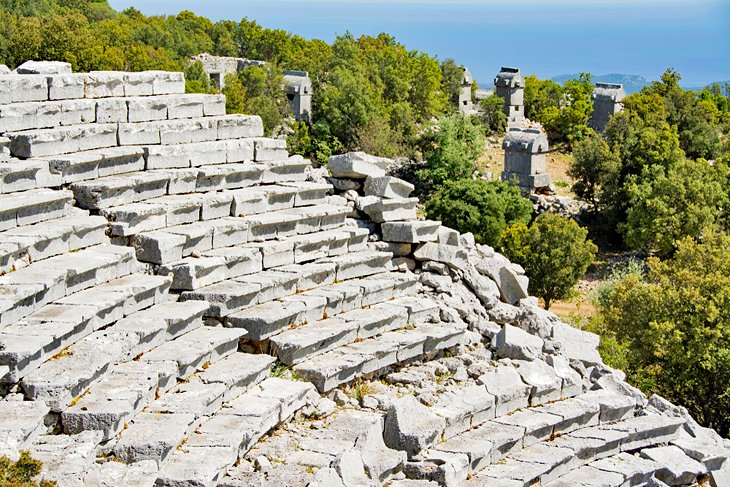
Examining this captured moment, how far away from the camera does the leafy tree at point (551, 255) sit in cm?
3020

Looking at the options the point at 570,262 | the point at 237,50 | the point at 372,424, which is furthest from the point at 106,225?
the point at 237,50

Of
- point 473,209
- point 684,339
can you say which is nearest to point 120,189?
point 684,339

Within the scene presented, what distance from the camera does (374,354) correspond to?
43.0 ft

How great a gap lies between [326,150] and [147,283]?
29.7 meters

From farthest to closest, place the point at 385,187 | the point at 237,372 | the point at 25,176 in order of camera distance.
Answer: the point at 385,187 → the point at 25,176 → the point at 237,372

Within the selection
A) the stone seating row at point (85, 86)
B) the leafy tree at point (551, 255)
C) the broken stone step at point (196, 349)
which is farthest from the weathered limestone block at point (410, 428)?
the leafy tree at point (551, 255)

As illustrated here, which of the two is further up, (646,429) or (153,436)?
(153,436)

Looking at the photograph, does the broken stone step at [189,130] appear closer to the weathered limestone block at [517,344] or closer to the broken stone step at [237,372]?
the broken stone step at [237,372]

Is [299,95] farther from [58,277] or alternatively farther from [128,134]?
[58,277]

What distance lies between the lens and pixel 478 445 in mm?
11852

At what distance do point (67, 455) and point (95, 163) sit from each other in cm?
566

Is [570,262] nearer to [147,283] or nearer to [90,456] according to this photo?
[147,283]

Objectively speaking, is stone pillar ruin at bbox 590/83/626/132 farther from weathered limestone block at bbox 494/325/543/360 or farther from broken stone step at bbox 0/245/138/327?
broken stone step at bbox 0/245/138/327

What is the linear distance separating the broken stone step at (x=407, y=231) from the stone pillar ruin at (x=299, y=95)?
102 feet
